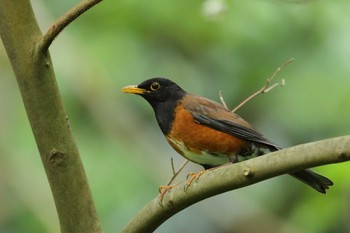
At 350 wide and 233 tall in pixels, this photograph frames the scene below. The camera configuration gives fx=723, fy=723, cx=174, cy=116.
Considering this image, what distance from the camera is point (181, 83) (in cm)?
748

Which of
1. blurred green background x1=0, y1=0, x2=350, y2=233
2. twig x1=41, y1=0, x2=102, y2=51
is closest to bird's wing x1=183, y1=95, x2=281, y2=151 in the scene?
blurred green background x1=0, y1=0, x2=350, y2=233

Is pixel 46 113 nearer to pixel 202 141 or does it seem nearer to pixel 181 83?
pixel 202 141

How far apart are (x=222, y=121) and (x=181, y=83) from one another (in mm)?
2473

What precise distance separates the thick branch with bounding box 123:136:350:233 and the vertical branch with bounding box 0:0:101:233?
0.31 meters

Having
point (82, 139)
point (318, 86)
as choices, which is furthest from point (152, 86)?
point (318, 86)

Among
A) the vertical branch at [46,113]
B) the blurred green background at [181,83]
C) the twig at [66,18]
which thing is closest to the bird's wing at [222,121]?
the blurred green background at [181,83]

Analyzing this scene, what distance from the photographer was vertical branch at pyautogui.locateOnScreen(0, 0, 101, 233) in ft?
11.2

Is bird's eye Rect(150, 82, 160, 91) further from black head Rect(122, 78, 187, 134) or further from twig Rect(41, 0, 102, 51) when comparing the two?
twig Rect(41, 0, 102, 51)

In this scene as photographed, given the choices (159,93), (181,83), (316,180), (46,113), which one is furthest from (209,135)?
(181,83)

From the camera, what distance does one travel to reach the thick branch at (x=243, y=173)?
277cm

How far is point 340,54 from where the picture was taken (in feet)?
20.7

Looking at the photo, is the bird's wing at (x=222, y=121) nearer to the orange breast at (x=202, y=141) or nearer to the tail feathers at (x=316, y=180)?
the orange breast at (x=202, y=141)

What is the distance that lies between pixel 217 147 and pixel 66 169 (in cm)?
161

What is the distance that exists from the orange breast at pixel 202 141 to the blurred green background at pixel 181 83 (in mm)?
1352
